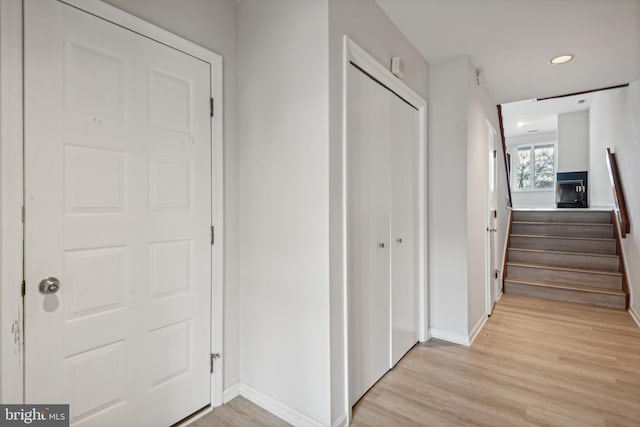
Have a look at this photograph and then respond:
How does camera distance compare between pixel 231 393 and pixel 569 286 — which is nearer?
pixel 231 393

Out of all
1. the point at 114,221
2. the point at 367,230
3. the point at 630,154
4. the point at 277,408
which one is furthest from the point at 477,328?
the point at 114,221

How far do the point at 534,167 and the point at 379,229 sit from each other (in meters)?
9.19

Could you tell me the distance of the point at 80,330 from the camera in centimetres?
134

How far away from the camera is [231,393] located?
192 centimetres

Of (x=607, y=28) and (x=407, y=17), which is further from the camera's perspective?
(x=607, y=28)

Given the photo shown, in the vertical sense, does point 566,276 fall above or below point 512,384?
above

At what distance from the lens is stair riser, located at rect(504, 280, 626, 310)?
3.62 m

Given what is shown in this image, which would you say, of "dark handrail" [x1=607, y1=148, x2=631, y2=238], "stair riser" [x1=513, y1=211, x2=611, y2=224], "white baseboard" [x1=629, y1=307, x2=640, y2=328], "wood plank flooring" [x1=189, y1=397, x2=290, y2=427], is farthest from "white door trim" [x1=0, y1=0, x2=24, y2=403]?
"stair riser" [x1=513, y1=211, x2=611, y2=224]

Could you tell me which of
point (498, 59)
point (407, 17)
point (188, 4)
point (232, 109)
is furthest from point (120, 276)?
point (498, 59)

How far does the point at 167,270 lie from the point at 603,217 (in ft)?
19.0

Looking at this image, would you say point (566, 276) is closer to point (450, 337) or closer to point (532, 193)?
point (450, 337)

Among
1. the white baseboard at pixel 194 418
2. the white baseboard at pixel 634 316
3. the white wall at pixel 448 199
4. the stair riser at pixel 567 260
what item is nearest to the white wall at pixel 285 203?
the white baseboard at pixel 194 418

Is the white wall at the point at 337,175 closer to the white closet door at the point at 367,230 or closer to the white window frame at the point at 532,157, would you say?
the white closet door at the point at 367,230

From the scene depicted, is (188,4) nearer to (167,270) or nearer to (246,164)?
(246,164)
